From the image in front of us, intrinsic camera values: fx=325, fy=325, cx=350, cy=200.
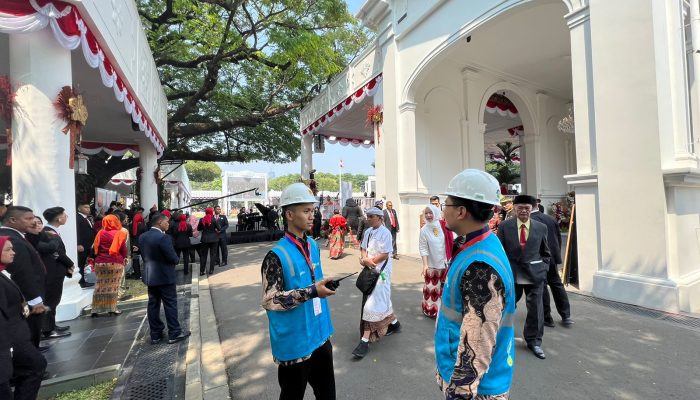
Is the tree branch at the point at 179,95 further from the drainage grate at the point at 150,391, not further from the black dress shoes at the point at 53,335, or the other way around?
the drainage grate at the point at 150,391

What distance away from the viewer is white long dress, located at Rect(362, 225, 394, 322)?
3.66m

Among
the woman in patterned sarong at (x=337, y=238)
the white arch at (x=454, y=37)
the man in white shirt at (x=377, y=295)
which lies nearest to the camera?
the man in white shirt at (x=377, y=295)

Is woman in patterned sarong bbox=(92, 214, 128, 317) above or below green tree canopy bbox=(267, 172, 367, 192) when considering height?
below

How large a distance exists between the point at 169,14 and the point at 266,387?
12.1m

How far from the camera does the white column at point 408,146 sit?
920 cm

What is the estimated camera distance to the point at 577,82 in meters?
5.35

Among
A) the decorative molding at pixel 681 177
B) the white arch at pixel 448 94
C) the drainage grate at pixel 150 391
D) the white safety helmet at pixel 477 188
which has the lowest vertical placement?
the drainage grate at pixel 150 391

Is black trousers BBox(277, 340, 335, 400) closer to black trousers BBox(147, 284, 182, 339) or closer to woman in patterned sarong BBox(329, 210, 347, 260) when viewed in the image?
black trousers BBox(147, 284, 182, 339)

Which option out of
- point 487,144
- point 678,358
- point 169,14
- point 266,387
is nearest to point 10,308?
point 266,387

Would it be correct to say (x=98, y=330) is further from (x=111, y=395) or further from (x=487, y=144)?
(x=487, y=144)

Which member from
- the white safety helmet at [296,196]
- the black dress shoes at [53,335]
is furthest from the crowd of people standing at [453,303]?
the black dress shoes at [53,335]

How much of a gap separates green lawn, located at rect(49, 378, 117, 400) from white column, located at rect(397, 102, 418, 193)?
7.54m

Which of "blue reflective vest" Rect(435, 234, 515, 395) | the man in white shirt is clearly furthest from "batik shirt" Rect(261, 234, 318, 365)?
the man in white shirt

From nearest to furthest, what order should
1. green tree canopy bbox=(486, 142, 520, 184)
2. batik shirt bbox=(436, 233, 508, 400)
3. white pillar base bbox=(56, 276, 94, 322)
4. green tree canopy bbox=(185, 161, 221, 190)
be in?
batik shirt bbox=(436, 233, 508, 400), white pillar base bbox=(56, 276, 94, 322), green tree canopy bbox=(486, 142, 520, 184), green tree canopy bbox=(185, 161, 221, 190)
